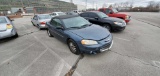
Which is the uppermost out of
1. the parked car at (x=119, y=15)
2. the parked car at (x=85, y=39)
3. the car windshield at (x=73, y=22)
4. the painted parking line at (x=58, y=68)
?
the parked car at (x=119, y=15)

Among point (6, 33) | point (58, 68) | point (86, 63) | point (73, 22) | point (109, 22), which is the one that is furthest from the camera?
point (109, 22)

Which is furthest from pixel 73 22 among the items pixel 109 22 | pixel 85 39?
pixel 109 22

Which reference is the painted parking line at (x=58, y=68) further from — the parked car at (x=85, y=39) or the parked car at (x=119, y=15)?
the parked car at (x=119, y=15)

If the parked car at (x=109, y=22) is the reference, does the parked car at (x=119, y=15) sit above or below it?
above

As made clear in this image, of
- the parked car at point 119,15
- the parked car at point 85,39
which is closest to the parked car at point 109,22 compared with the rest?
the parked car at point 119,15

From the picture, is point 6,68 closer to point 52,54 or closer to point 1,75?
point 1,75

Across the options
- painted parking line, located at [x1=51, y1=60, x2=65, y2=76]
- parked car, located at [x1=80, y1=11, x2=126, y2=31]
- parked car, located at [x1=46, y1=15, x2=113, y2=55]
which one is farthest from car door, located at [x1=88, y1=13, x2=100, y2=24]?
painted parking line, located at [x1=51, y1=60, x2=65, y2=76]

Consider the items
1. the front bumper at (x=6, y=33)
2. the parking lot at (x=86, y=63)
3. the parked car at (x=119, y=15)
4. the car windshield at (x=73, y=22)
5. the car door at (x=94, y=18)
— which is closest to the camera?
the parking lot at (x=86, y=63)

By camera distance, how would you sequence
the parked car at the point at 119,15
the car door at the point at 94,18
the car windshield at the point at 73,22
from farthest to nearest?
the parked car at the point at 119,15 < the car door at the point at 94,18 < the car windshield at the point at 73,22

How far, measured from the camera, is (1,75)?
269 cm

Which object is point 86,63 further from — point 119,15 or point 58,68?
point 119,15

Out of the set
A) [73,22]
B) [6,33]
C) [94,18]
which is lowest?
[6,33]

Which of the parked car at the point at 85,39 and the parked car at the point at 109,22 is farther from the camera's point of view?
the parked car at the point at 109,22

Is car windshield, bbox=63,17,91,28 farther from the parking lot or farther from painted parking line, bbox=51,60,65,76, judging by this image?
painted parking line, bbox=51,60,65,76
